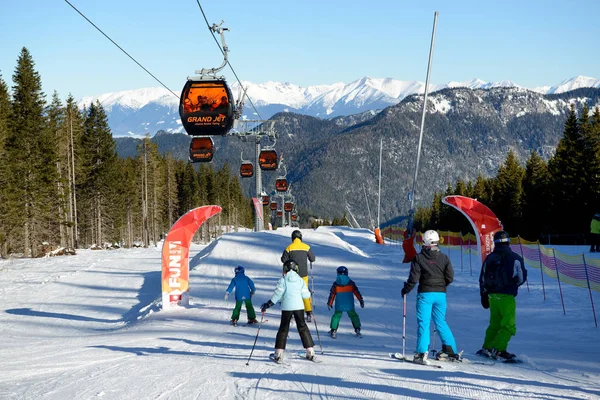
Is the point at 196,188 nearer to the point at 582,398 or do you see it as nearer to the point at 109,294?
the point at 109,294

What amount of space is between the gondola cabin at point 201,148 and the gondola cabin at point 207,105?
5.31 metres

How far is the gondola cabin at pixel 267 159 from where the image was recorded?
118 feet

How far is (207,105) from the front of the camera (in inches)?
745

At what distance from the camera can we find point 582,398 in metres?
6.75

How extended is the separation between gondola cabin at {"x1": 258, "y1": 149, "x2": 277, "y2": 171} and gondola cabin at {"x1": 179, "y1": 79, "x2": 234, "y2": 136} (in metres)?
16.8

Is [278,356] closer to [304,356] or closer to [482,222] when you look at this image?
[304,356]

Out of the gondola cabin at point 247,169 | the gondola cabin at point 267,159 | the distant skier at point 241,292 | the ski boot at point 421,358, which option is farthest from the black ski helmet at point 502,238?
the gondola cabin at point 247,169

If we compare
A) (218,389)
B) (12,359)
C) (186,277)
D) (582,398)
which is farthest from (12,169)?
(582,398)

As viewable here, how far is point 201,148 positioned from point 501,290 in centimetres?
1746

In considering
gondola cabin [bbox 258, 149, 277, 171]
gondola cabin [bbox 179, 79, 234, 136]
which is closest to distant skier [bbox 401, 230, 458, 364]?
gondola cabin [bbox 179, 79, 234, 136]

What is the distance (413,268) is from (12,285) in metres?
21.9

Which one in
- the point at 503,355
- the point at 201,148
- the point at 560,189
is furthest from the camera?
the point at 560,189

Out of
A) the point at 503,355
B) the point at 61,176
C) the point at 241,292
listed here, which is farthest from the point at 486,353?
the point at 61,176

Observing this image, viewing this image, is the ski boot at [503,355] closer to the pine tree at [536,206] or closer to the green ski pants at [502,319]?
the green ski pants at [502,319]
